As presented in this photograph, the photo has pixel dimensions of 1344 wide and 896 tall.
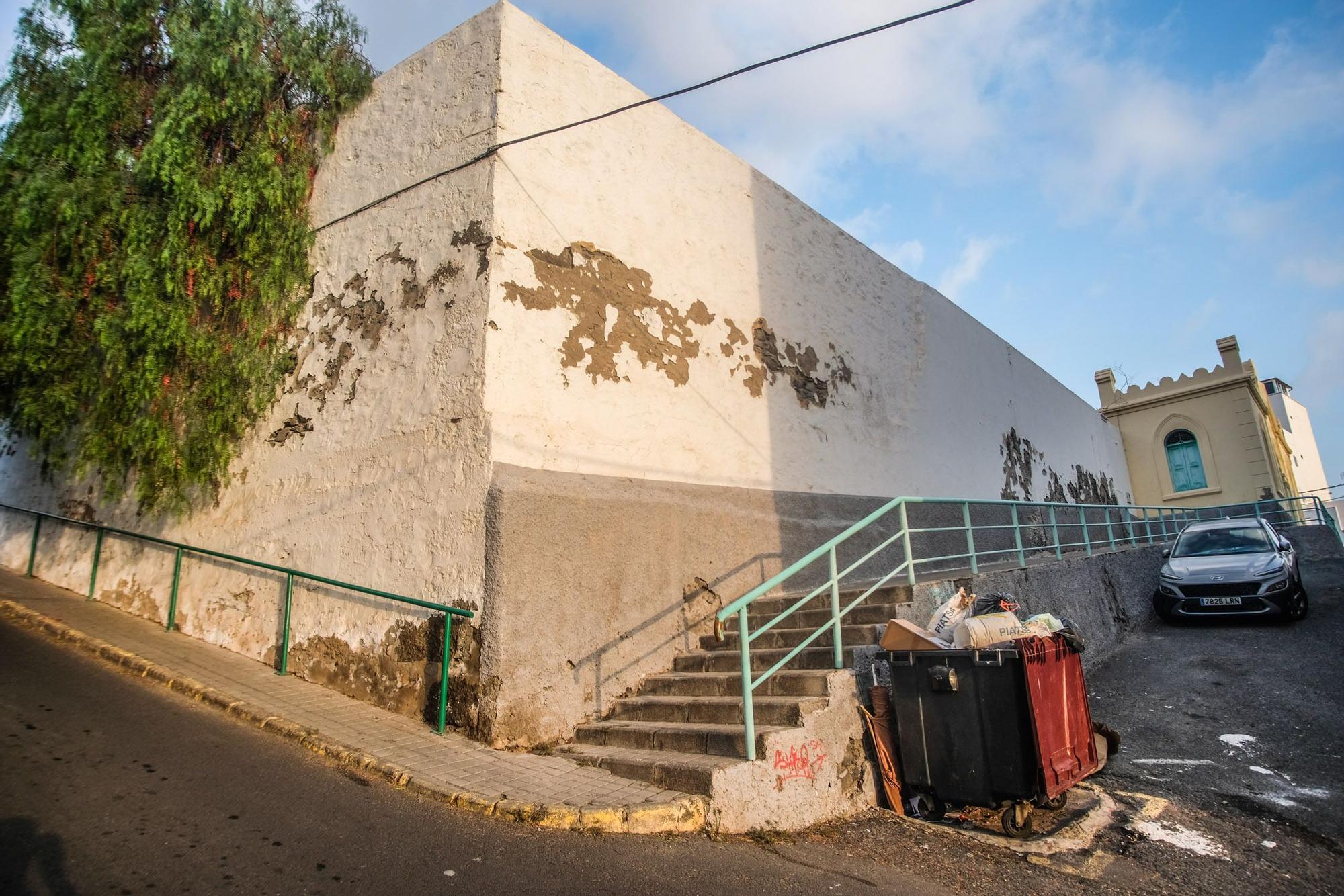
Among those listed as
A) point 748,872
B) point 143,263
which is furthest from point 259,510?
point 748,872

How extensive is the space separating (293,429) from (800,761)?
6.25 meters

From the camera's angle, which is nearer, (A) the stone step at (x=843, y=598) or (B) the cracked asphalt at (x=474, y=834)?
(B) the cracked asphalt at (x=474, y=834)

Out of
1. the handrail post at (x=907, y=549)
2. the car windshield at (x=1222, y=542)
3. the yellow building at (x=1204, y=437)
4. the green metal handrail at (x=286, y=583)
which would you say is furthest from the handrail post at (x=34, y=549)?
the yellow building at (x=1204, y=437)

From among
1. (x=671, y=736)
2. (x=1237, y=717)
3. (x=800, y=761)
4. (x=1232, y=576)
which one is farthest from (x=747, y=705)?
(x=1232, y=576)

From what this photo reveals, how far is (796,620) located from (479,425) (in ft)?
11.0

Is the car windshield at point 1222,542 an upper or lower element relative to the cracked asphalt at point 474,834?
upper

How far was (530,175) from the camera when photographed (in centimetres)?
748

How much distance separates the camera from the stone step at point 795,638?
6.00 metres

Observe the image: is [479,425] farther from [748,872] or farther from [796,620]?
[748,872]

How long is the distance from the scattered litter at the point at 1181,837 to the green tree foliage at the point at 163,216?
8740mm

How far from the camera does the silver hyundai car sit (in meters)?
9.95

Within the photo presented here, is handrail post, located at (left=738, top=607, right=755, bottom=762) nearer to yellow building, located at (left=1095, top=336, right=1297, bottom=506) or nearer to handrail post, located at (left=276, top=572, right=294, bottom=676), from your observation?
handrail post, located at (left=276, top=572, right=294, bottom=676)

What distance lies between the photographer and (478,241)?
Result: 708 cm

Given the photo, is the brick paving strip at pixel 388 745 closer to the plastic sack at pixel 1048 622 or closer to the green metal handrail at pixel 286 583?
the green metal handrail at pixel 286 583
